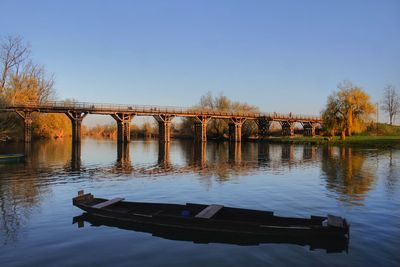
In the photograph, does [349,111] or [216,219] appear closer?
[216,219]

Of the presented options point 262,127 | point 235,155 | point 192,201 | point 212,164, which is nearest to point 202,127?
point 262,127

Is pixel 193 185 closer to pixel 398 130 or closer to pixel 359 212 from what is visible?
pixel 359 212

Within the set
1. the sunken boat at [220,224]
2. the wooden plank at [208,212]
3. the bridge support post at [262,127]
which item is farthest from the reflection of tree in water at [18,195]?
the bridge support post at [262,127]

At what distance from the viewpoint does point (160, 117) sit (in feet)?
260

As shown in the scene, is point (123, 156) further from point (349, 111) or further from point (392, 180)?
point (349, 111)

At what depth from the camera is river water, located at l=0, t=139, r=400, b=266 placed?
32.2 ft

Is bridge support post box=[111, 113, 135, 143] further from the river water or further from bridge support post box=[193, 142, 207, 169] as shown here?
the river water

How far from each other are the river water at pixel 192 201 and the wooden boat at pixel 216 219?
19.2 inches

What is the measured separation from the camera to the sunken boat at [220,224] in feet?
35.1

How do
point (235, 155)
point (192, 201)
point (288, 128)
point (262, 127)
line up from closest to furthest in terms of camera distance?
point (192, 201) < point (235, 155) < point (262, 127) < point (288, 128)

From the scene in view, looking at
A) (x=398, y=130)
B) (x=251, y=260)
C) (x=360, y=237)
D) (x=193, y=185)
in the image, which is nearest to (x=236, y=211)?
(x=251, y=260)

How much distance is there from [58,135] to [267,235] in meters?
94.5

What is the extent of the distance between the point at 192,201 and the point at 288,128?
91.2 m

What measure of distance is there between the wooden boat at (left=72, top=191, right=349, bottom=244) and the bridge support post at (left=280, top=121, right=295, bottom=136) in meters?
93.5
